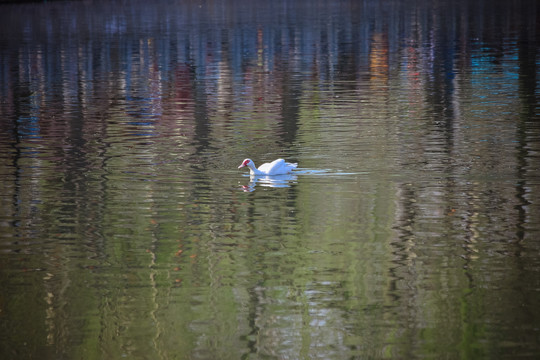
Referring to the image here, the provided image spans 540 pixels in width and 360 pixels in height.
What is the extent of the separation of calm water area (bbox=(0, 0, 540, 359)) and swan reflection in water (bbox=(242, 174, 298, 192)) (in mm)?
56

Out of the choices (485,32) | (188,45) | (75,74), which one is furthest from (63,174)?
(485,32)

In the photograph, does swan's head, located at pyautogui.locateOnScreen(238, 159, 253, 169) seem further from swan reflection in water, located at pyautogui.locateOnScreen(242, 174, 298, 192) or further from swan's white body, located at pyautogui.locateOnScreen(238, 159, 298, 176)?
swan reflection in water, located at pyautogui.locateOnScreen(242, 174, 298, 192)

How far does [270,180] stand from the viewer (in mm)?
20188

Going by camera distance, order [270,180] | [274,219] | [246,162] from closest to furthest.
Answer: [274,219] < [270,180] < [246,162]

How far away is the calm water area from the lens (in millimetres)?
11938

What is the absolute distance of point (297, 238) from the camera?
1583 centimetres

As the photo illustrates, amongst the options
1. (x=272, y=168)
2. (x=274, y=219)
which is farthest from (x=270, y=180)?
(x=274, y=219)

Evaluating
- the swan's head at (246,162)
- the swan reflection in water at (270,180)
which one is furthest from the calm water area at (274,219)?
the swan's head at (246,162)

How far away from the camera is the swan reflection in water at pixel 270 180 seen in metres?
19.8

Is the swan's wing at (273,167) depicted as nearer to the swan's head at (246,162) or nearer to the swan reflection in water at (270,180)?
the swan reflection in water at (270,180)

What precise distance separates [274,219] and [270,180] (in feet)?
10.5

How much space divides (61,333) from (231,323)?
1.90 meters

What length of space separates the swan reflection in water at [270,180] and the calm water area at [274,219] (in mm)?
56

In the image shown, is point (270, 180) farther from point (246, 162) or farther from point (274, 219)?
point (274, 219)
